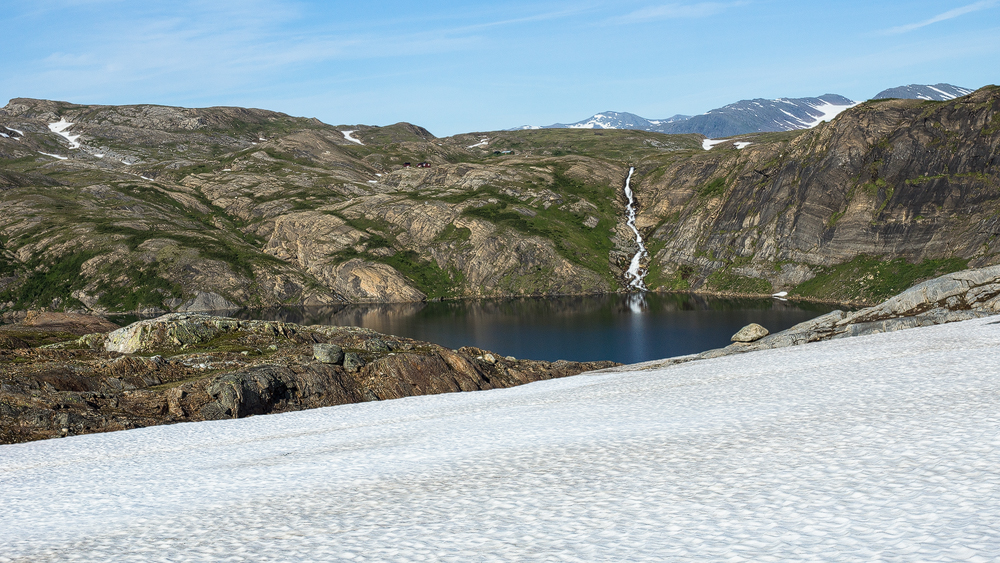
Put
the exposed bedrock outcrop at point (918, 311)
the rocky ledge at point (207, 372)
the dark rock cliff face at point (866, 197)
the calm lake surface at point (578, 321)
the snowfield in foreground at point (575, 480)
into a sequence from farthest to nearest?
the dark rock cliff face at point (866, 197), the calm lake surface at point (578, 321), the exposed bedrock outcrop at point (918, 311), the rocky ledge at point (207, 372), the snowfield in foreground at point (575, 480)

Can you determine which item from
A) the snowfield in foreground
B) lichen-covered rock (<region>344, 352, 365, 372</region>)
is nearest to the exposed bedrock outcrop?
the snowfield in foreground

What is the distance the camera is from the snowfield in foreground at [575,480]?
1583 centimetres

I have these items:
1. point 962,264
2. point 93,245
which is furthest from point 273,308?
point 962,264

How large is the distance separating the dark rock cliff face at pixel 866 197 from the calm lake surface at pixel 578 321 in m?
20.0

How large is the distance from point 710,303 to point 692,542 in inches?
6055

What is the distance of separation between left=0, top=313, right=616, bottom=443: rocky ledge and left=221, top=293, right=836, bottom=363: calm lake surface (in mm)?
30908

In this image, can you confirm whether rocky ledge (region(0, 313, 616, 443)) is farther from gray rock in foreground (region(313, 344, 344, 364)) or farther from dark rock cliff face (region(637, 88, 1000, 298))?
dark rock cliff face (region(637, 88, 1000, 298))

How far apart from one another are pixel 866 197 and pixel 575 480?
166626 millimetres

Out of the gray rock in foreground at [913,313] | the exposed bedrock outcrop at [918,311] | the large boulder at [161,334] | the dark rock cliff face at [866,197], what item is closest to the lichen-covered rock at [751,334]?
the gray rock in foreground at [913,313]

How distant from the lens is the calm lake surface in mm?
104625

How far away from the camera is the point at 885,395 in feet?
106

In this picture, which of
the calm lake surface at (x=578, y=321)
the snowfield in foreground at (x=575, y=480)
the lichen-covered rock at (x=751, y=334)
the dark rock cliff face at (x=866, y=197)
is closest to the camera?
the snowfield in foreground at (x=575, y=480)

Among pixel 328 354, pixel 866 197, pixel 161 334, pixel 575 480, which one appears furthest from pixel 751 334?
pixel 866 197

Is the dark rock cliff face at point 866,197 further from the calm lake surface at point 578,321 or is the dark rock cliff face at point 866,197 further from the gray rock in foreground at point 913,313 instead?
the gray rock in foreground at point 913,313
